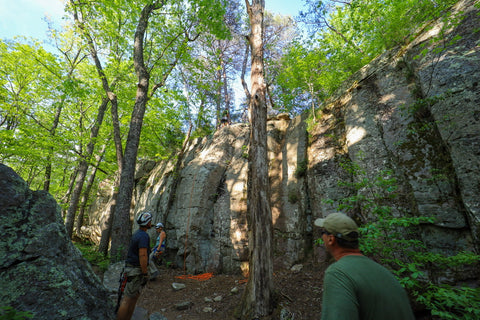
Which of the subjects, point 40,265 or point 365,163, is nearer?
point 40,265

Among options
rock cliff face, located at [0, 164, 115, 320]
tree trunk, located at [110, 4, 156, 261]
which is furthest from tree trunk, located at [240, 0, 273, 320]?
tree trunk, located at [110, 4, 156, 261]

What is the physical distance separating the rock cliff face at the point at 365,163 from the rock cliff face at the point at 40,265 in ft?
14.1

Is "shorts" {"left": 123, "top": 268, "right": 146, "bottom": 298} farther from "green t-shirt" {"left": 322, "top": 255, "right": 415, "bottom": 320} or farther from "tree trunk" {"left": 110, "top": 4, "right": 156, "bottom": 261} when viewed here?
"tree trunk" {"left": 110, "top": 4, "right": 156, "bottom": 261}

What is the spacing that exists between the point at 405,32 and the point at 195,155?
11.2 metres

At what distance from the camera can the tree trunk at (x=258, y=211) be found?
4.78 m

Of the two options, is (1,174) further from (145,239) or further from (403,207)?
(403,207)

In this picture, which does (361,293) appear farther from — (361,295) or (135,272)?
(135,272)

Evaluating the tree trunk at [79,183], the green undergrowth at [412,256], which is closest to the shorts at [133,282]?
the green undergrowth at [412,256]

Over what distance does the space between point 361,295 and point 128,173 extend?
9.17m

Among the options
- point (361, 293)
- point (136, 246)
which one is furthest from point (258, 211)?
point (361, 293)

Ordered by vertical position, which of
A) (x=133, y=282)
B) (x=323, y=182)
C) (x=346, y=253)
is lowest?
(x=133, y=282)

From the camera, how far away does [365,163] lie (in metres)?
6.48

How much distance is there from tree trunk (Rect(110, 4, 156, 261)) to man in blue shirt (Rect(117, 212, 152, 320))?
4627mm

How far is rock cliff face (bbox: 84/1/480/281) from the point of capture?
4.75 m
